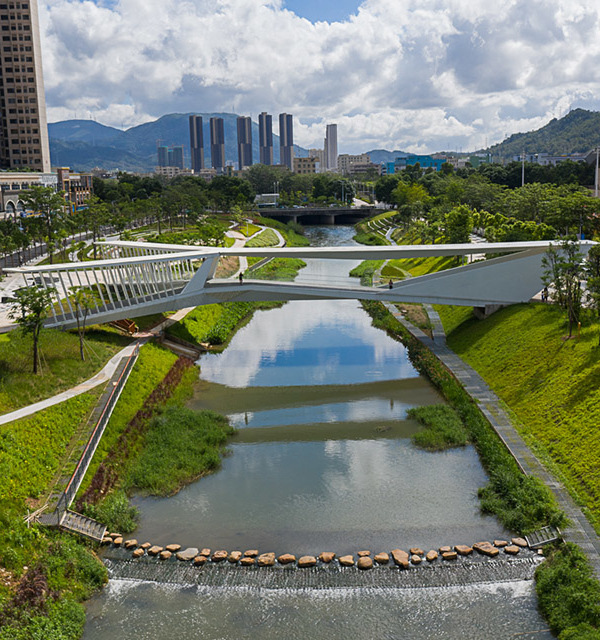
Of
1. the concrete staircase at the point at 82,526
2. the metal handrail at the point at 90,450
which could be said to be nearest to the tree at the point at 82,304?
the metal handrail at the point at 90,450

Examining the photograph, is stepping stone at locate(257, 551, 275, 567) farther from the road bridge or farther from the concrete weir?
the road bridge

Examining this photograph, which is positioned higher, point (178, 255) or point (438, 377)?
point (178, 255)

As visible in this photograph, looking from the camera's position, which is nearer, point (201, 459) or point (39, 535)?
point (39, 535)

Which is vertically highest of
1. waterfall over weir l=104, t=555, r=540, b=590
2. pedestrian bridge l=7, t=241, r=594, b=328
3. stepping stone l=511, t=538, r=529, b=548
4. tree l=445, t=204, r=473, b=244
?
tree l=445, t=204, r=473, b=244

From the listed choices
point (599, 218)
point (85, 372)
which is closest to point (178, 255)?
point (85, 372)

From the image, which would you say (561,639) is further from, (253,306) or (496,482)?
(253,306)

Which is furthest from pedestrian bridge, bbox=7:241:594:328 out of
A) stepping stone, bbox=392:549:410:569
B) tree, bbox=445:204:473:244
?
stepping stone, bbox=392:549:410:569
